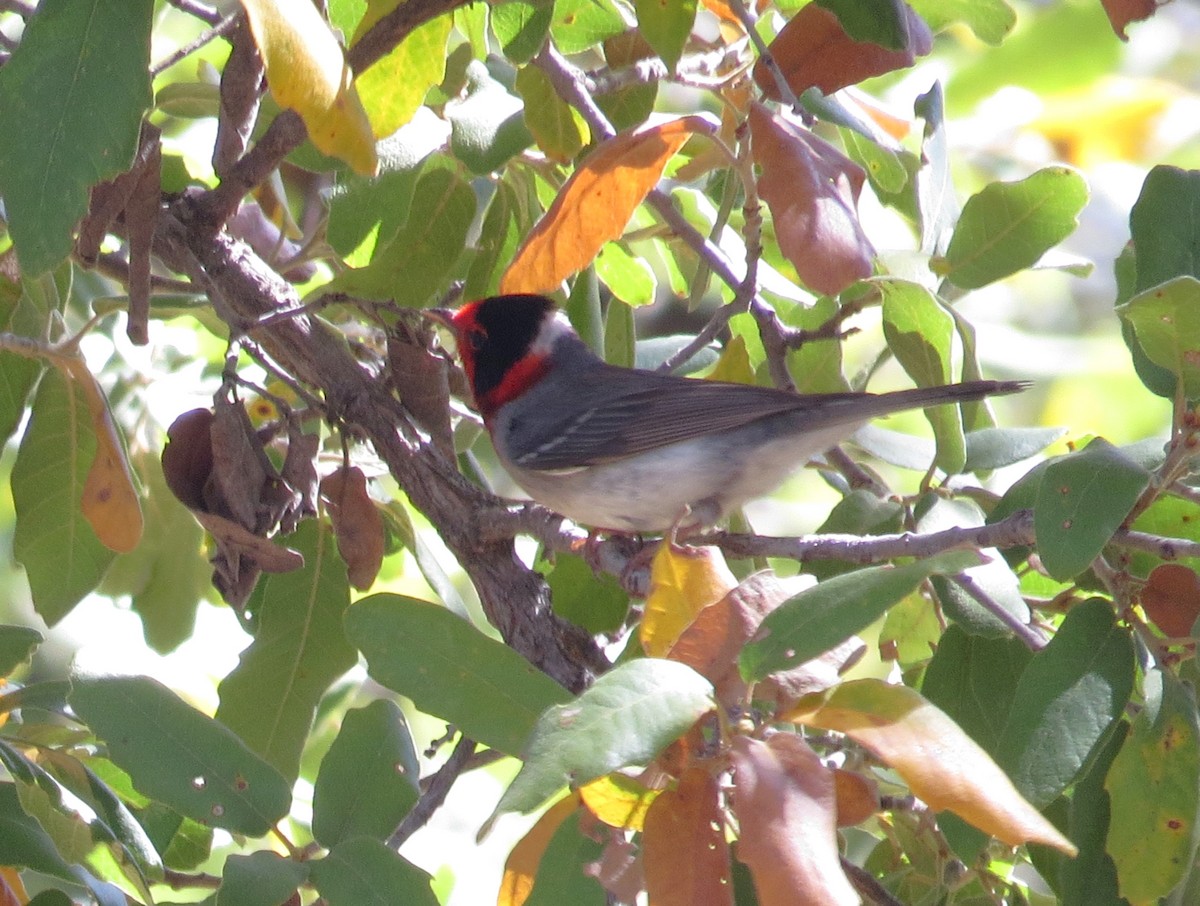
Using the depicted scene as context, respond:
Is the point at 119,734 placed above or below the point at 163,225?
below

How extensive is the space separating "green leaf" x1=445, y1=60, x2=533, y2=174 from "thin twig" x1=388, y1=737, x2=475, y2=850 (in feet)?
3.81

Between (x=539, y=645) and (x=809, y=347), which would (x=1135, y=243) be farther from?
(x=539, y=645)

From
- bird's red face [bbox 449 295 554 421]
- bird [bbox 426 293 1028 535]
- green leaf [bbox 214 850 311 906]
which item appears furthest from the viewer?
bird's red face [bbox 449 295 554 421]

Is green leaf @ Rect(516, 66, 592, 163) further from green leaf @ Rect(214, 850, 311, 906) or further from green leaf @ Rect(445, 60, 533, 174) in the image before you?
green leaf @ Rect(214, 850, 311, 906)

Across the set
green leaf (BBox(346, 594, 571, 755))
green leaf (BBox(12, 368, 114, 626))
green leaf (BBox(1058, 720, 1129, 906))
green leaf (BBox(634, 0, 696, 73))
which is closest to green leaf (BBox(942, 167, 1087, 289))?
green leaf (BBox(634, 0, 696, 73))

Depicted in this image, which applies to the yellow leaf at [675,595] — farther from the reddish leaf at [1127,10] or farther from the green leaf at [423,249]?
the green leaf at [423,249]

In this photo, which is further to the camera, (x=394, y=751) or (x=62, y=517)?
(x=62, y=517)

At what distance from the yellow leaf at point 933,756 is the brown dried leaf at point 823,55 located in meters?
1.24

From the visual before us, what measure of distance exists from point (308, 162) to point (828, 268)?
134 cm

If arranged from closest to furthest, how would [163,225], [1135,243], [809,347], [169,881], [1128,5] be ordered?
[1128,5]
[1135,243]
[169,881]
[163,225]
[809,347]

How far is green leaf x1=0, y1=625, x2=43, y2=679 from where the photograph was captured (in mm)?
2365

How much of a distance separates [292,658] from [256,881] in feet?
3.37

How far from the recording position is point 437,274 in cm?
301

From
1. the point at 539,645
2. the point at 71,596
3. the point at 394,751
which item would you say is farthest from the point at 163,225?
the point at 394,751
